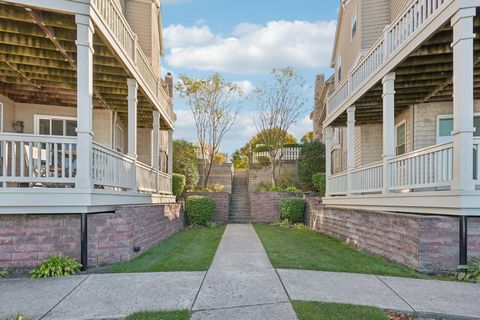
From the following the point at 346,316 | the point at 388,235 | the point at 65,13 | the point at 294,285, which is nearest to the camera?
the point at 346,316

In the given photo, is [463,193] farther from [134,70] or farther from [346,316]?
[134,70]

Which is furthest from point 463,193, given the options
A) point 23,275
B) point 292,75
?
point 292,75

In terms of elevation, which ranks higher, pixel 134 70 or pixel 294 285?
pixel 134 70

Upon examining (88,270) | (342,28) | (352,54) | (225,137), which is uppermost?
(342,28)

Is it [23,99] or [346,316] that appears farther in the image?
[23,99]

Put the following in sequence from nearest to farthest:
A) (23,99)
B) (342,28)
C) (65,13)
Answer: (65,13)
(23,99)
(342,28)

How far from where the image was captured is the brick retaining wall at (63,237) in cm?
596

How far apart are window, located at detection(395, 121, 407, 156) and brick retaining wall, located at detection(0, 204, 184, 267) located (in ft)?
29.7

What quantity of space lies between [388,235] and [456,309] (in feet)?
10.5

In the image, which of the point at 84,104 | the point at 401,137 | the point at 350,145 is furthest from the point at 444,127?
the point at 84,104

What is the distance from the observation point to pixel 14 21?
685 cm

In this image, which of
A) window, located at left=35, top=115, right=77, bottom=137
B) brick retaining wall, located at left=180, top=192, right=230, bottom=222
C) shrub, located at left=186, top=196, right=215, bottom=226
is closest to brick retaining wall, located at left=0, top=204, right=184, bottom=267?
window, located at left=35, top=115, right=77, bottom=137

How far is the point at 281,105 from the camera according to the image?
20.6 metres

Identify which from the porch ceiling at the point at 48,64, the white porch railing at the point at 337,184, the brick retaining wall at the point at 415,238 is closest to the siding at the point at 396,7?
the white porch railing at the point at 337,184
